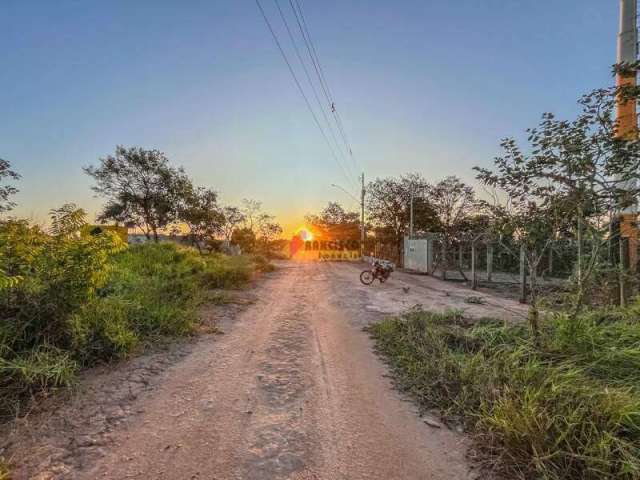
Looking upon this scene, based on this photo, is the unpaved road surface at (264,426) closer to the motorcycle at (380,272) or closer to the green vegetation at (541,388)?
the green vegetation at (541,388)

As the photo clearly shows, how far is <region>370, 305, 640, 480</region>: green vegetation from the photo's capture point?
6.33ft

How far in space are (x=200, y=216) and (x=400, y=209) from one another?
14.7 m

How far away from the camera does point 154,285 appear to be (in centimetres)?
634

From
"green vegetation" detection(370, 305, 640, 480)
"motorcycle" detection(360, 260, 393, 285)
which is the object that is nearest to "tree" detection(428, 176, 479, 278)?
"motorcycle" detection(360, 260, 393, 285)

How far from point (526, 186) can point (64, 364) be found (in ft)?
19.4

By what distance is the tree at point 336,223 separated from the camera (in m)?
39.1

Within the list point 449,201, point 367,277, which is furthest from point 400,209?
point 367,277

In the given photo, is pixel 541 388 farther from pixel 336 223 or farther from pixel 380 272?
pixel 336 223

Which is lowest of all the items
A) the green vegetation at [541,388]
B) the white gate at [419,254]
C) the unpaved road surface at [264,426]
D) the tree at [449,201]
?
the unpaved road surface at [264,426]

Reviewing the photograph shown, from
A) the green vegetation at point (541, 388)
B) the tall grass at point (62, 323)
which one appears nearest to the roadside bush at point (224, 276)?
the tall grass at point (62, 323)

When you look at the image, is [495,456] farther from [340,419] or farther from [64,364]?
[64,364]

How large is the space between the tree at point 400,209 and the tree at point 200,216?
12531 mm

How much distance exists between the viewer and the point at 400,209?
78.6 feet

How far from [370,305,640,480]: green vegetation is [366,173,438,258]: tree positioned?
63.4 feet
